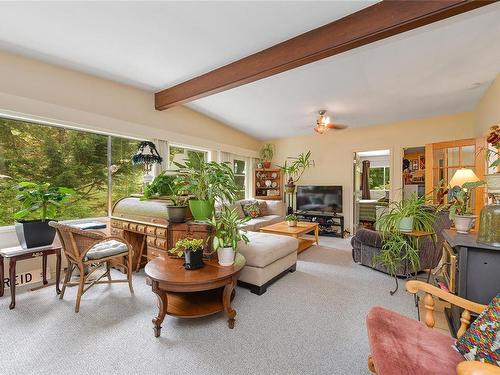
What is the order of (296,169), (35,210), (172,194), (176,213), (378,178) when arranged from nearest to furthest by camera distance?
(176,213) < (35,210) < (172,194) < (296,169) < (378,178)

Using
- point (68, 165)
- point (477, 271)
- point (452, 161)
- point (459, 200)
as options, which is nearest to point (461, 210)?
point (459, 200)

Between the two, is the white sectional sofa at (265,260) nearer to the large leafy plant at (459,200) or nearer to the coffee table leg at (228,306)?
the coffee table leg at (228,306)

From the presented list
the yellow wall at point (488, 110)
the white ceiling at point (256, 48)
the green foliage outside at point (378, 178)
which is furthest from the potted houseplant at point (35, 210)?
the green foliage outside at point (378, 178)

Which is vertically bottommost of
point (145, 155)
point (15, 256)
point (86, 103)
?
point (15, 256)

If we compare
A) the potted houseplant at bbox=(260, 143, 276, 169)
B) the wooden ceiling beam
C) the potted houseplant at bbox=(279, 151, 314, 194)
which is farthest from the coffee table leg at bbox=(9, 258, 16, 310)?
the potted houseplant at bbox=(260, 143, 276, 169)

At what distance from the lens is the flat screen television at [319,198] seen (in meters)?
5.64

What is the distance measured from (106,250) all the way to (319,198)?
4701 mm

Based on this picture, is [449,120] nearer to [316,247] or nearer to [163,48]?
[316,247]

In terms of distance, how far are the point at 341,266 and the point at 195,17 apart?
3638 mm

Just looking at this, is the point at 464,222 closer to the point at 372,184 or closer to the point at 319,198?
the point at 319,198

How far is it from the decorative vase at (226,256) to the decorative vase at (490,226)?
1.82m

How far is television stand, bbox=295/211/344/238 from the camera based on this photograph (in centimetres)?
561

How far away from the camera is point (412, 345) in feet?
3.86

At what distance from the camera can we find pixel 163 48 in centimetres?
264
